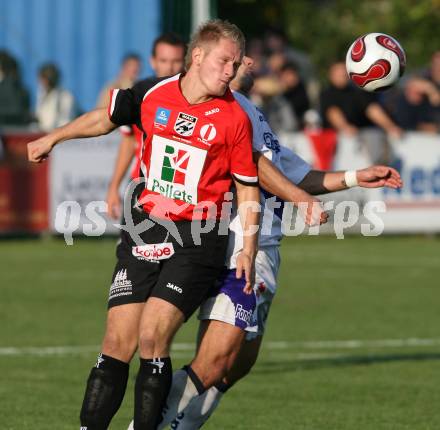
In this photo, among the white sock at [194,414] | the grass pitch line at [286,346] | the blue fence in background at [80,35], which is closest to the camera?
the white sock at [194,414]

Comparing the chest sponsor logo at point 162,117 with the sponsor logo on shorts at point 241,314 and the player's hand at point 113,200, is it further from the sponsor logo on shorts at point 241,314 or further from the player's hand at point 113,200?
the player's hand at point 113,200

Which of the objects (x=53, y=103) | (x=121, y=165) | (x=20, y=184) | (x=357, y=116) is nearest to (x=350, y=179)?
(x=121, y=165)

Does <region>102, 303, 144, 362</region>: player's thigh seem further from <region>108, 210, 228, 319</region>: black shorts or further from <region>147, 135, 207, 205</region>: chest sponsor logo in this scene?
<region>147, 135, 207, 205</region>: chest sponsor logo

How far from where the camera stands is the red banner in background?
65.1ft

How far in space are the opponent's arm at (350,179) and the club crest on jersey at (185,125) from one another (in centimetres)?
102

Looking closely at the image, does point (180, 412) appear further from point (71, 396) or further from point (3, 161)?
point (3, 161)

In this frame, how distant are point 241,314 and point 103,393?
82cm

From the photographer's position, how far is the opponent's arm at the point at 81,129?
7.28 m

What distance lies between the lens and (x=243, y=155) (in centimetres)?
709

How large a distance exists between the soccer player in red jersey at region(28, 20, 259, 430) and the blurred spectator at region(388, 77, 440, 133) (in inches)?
590

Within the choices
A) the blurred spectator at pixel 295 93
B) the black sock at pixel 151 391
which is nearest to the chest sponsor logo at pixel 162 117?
the black sock at pixel 151 391

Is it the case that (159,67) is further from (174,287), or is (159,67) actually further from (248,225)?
(174,287)

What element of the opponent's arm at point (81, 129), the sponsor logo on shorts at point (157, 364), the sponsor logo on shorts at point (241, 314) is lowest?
the sponsor logo on shorts at point (157, 364)

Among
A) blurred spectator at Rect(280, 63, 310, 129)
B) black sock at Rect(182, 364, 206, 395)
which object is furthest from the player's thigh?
blurred spectator at Rect(280, 63, 310, 129)
